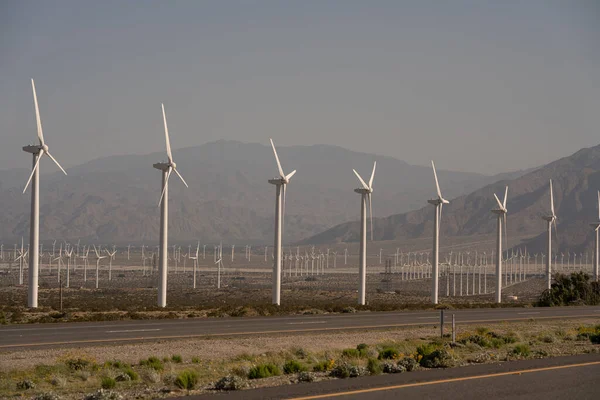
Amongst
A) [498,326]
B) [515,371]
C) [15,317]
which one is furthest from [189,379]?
[15,317]

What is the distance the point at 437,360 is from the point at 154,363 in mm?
8121

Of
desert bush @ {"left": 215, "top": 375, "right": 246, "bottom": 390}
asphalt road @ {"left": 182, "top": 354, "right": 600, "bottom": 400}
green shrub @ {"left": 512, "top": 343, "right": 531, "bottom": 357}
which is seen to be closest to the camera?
asphalt road @ {"left": 182, "top": 354, "right": 600, "bottom": 400}

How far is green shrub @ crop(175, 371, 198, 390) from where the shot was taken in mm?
20672

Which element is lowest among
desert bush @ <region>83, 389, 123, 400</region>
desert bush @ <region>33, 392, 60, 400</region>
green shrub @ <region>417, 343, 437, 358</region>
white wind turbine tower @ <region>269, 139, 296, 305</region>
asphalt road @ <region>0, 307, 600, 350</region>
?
asphalt road @ <region>0, 307, 600, 350</region>

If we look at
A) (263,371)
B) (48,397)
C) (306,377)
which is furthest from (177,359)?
(48,397)

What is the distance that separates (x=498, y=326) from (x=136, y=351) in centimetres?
1974

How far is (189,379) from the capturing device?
20.9 meters

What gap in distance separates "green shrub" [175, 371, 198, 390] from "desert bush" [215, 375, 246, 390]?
582 millimetres

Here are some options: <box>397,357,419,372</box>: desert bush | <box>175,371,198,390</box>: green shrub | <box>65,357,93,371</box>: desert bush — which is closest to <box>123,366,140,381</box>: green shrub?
<box>65,357,93,371</box>: desert bush

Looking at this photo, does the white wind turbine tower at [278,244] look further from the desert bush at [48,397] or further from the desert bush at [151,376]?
the desert bush at [48,397]

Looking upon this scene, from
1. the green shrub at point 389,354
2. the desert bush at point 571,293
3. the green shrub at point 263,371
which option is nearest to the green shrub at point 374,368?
the green shrub at point 263,371

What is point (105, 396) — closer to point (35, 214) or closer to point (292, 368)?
point (292, 368)

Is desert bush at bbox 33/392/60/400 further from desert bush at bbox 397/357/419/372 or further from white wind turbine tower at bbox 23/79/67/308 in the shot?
white wind turbine tower at bbox 23/79/67/308

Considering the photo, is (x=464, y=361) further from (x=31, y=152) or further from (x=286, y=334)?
(x=31, y=152)
